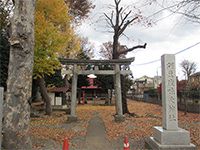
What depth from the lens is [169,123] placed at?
9.08m

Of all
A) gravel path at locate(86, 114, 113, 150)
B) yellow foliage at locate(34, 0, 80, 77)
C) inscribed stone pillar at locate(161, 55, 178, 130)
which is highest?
yellow foliage at locate(34, 0, 80, 77)

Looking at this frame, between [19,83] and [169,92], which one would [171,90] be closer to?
[169,92]

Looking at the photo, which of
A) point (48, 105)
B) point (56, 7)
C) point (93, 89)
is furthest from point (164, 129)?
point (93, 89)

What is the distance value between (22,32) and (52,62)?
12429 mm

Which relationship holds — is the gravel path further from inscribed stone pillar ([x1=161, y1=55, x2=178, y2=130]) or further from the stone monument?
inscribed stone pillar ([x1=161, y1=55, x2=178, y2=130])

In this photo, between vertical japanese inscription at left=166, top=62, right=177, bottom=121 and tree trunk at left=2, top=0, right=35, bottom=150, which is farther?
vertical japanese inscription at left=166, top=62, right=177, bottom=121

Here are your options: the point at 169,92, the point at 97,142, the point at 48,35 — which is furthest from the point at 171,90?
the point at 48,35

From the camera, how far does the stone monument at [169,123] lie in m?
8.54

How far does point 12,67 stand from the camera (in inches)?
344

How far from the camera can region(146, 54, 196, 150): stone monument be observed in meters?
8.54

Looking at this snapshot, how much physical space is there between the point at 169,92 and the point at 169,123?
1.03m

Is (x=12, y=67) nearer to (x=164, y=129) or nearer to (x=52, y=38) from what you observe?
(x=164, y=129)

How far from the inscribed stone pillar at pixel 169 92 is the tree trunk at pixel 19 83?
14.8 ft

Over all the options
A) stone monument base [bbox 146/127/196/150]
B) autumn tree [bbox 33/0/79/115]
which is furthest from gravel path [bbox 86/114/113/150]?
autumn tree [bbox 33/0/79/115]
